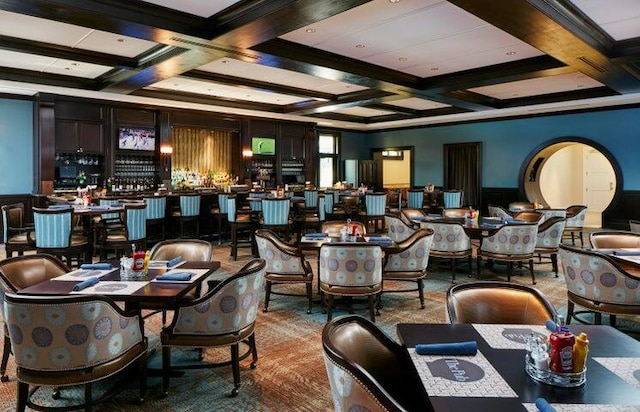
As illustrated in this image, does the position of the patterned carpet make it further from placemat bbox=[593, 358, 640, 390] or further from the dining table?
placemat bbox=[593, 358, 640, 390]

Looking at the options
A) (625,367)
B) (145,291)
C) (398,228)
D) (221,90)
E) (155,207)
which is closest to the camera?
(625,367)

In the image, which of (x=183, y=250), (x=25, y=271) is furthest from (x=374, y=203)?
A: (x=25, y=271)

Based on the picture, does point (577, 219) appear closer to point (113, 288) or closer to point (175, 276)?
point (175, 276)

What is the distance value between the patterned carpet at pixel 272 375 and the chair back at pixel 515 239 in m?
0.92

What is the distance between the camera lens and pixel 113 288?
9.12ft

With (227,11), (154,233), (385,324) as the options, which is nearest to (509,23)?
(227,11)

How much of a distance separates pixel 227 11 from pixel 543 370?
4749 mm

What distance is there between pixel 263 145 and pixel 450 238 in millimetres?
8334

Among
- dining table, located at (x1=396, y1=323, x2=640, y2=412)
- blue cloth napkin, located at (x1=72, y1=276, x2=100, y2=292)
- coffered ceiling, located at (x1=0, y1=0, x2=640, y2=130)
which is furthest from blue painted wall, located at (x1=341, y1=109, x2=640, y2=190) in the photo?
blue cloth napkin, located at (x1=72, y1=276, x2=100, y2=292)

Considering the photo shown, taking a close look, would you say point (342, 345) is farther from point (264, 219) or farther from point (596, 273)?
point (264, 219)

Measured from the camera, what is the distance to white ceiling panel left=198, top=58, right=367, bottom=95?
748cm

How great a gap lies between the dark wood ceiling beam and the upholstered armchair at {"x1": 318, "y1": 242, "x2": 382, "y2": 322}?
2456mm

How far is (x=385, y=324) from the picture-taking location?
429 centimetres

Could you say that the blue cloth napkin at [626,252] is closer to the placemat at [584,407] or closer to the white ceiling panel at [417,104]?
the placemat at [584,407]
